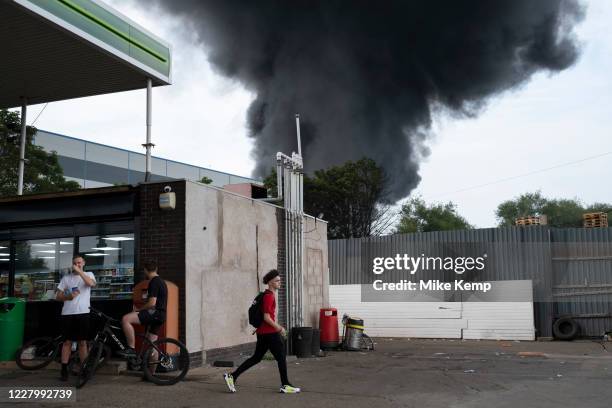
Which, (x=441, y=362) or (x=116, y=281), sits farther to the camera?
(x=441, y=362)

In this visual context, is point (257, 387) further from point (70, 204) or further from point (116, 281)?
point (70, 204)

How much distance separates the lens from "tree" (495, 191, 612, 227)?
73.4 meters

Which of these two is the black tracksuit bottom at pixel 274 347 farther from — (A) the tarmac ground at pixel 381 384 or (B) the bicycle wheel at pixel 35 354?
(B) the bicycle wheel at pixel 35 354

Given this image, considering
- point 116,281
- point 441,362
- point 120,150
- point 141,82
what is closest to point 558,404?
point 441,362

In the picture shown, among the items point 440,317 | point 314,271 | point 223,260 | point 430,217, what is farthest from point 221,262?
point 430,217

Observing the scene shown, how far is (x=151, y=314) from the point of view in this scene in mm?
9406

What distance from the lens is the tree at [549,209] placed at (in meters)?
73.4

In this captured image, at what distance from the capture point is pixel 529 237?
20078 millimetres

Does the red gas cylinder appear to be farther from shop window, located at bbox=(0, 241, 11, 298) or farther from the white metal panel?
shop window, located at bbox=(0, 241, 11, 298)

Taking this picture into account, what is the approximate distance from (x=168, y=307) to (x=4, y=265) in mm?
4405

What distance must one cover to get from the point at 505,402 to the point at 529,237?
12.8m

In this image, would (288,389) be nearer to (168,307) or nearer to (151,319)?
(151,319)

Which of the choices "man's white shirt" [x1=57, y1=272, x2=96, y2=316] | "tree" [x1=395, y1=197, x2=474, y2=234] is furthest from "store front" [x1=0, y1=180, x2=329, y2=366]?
"tree" [x1=395, y1=197, x2=474, y2=234]

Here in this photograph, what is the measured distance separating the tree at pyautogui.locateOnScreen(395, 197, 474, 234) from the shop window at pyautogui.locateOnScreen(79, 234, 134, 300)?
176ft
